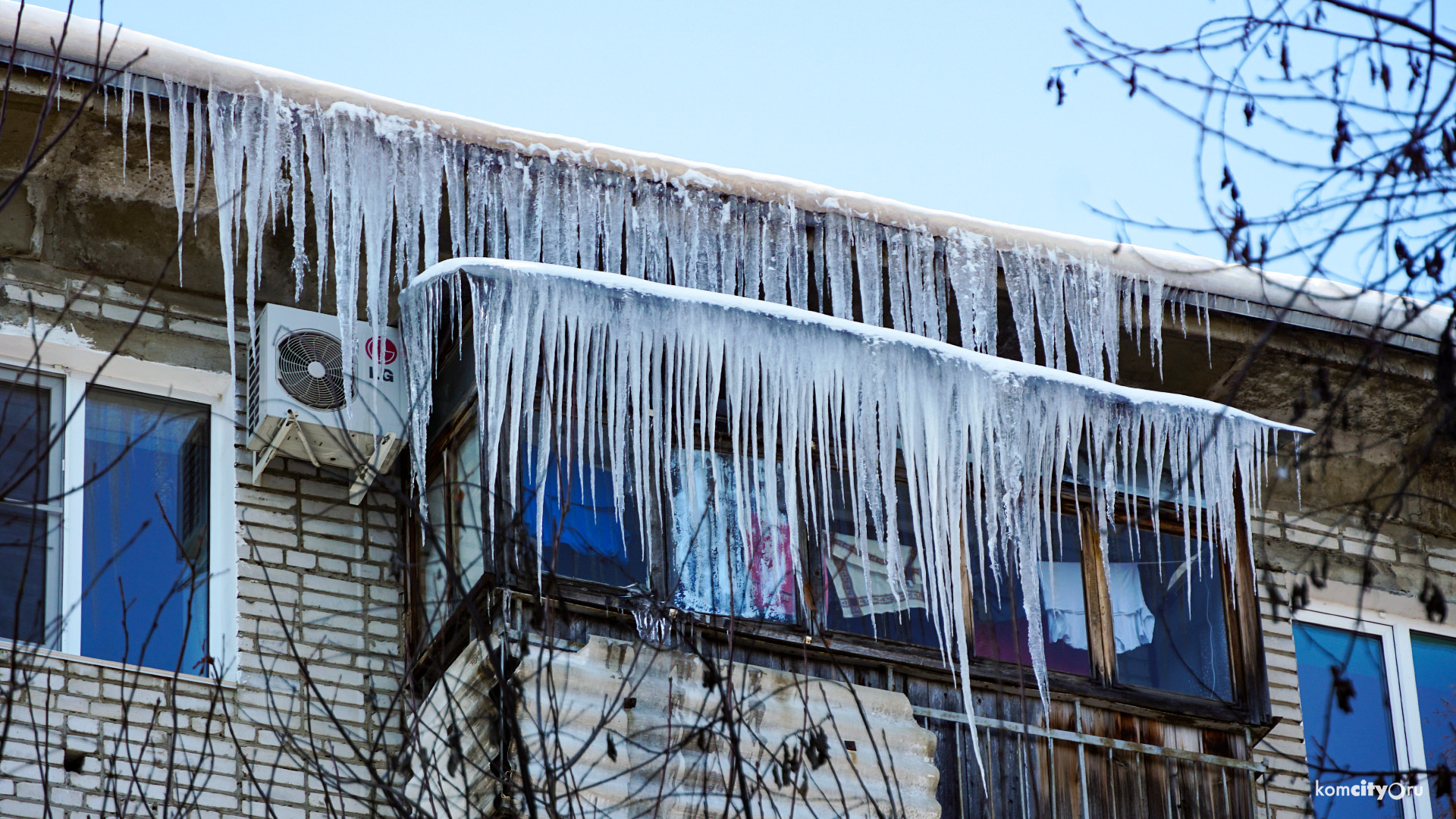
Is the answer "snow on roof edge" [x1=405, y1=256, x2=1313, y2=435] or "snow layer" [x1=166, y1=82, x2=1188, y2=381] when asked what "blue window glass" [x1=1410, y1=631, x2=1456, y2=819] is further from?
"snow layer" [x1=166, y1=82, x2=1188, y2=381]

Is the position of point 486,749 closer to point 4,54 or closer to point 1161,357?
point 4,54


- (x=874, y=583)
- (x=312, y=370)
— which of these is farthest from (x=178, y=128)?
(x=874, y=583)

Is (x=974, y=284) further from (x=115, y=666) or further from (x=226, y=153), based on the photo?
(x=115, y=666)

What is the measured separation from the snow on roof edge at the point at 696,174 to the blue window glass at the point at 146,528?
1.25 meters

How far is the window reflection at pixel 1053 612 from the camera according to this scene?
6309 mm

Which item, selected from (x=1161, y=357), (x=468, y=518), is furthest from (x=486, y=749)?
(x=1161, y=357)

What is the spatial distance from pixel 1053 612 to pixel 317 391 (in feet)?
8.97

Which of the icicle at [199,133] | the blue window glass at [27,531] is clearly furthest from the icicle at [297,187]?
the blue window glass at [27,531]

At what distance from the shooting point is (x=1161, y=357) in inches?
279

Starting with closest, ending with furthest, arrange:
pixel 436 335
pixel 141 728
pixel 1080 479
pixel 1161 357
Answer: pixel 141 728 → pixel 436 335 → pixel 1080 479 → pixel 1161 357

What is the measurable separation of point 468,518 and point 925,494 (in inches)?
63.5

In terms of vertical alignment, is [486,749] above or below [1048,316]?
below

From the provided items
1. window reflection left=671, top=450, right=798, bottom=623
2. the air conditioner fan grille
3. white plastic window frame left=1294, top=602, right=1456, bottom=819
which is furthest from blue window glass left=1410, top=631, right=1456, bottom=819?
the air conditioner fan grille

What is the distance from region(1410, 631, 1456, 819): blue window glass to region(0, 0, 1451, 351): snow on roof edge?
147 cm
